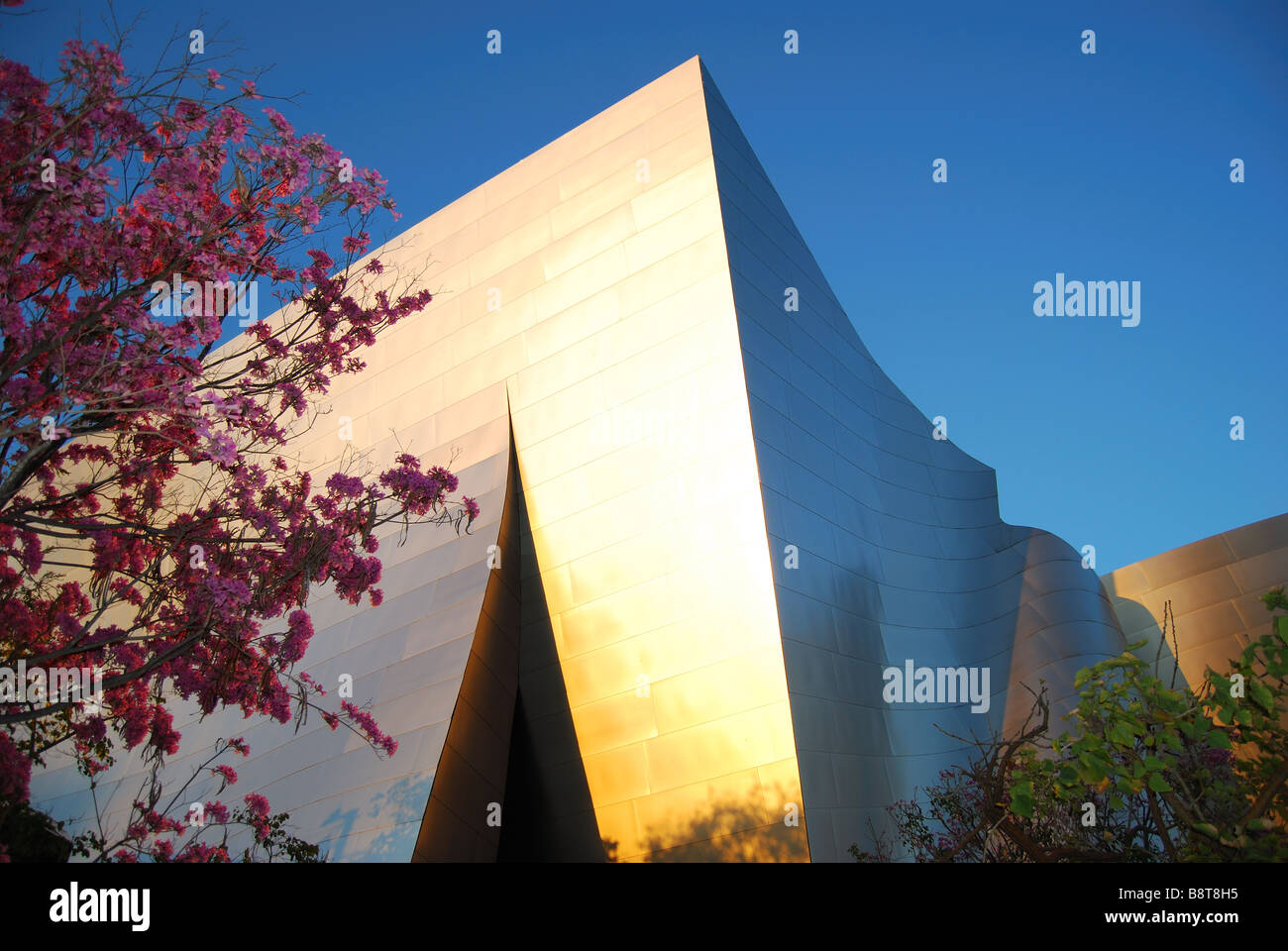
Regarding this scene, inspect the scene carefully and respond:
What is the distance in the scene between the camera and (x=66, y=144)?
5188 millimetres

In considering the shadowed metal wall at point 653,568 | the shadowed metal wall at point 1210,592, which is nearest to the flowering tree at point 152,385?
the shadowed metal wall at point 653,568

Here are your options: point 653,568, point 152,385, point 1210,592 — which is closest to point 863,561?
point 653,568

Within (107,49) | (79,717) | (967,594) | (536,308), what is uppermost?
(536,308)

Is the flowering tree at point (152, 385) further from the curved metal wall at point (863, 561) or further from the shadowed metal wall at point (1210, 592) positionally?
the shadowed metal wall at point (1210, 592)

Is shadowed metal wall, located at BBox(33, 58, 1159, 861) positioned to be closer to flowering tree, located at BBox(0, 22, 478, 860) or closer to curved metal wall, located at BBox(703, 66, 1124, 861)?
curved metal wall, located at BBox(703, 66, 1124, 861)

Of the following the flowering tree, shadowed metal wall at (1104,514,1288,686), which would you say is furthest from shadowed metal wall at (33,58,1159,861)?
the flowering tree

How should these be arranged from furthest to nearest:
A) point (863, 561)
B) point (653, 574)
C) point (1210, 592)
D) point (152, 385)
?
1. point (1210, 592)
2. point (863, 561)
3. point (653, 574)
4. point (152, 385)

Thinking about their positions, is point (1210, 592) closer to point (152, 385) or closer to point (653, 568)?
point (653, 568)

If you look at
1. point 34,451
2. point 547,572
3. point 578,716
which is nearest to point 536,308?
point 547,572

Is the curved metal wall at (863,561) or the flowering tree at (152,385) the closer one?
the flowering tree at (152,385)

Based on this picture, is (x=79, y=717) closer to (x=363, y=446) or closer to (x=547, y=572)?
(x=547, y=572)

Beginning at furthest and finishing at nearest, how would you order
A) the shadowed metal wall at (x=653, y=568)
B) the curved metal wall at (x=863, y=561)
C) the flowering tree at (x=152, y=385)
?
the curved metal wall at (x=863, y=561) → the shadowed metal wall at (x=653, y=568) → the flowering tree at (x=152, y=385)
